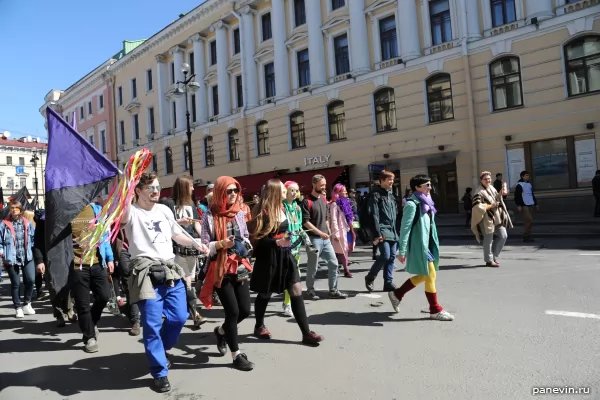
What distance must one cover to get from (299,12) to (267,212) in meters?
22.4

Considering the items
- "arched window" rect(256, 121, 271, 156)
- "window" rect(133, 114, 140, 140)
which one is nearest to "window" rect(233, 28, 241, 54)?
"arched window" rect(256, 121, 271, 156)

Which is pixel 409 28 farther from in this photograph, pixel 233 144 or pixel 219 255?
pixel 219 255

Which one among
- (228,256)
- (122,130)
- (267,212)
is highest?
(122,130)

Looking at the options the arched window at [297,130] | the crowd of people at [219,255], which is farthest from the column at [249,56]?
the crowd of people at [219,255]

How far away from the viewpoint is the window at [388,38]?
2084 cm

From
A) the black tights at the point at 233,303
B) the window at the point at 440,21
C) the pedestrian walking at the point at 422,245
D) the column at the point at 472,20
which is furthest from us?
the window at the point at 440,21

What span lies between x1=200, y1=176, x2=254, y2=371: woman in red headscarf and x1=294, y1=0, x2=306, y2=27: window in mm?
22190

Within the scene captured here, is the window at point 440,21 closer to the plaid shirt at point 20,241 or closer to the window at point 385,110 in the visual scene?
the window at point 385,110

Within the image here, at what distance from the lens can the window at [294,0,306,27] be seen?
24.6m

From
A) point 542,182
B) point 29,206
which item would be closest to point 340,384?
point 29,206

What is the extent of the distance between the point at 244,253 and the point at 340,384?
1.46 m

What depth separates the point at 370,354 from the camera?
4305 millimetres

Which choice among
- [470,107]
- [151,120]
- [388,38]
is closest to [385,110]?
[388,38]

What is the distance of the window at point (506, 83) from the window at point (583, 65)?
168 cm
